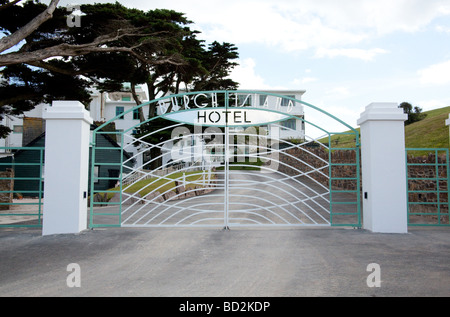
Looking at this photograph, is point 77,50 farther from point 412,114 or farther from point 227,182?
point 412,114

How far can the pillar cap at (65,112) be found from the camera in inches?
266

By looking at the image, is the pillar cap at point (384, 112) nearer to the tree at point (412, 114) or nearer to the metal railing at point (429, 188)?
the metal railing at point (429, 188)

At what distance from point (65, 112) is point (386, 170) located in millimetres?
6544

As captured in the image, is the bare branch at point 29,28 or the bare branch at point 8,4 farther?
the bare branch at point 8,4

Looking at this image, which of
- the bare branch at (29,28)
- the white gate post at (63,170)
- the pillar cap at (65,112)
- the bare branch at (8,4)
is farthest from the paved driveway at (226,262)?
the bare branch at (8,4)

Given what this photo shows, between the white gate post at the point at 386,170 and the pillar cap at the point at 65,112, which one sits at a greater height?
the pillar cap at the point at 65,112

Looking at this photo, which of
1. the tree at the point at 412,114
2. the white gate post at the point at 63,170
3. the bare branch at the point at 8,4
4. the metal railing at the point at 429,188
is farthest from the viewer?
the tree at the point at 412,114

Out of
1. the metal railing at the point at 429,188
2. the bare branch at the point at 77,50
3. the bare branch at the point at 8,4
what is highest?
the bare branch at the point at 8,4

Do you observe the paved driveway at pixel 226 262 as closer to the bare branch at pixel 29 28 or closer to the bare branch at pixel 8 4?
the bare branch at pixel 29 28

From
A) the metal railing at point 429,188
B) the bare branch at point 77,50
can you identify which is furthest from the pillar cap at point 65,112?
the bare branch at point 77,50

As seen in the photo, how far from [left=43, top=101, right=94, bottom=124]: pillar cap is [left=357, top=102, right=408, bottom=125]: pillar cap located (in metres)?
5.81

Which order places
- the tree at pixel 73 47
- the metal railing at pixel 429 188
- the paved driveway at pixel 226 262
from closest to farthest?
1. the paved driveway at pixel 226 262
2. the metal railing at pixel 429 188
3. the tree at pixel 73 47
